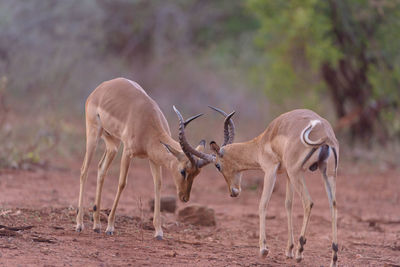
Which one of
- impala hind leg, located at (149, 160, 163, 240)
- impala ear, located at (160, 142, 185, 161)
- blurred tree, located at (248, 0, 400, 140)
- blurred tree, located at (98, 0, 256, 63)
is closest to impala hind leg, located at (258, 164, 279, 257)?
impala ear, located at (160, 142, 185, 161)

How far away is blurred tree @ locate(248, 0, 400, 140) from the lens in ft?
47.2

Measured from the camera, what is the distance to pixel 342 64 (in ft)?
50.1

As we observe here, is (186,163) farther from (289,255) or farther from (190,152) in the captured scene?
(289,255)

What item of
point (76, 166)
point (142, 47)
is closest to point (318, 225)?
point (76, 166)

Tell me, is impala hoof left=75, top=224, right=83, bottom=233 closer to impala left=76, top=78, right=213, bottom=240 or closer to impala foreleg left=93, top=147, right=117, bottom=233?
impala left=76, top=78, right=213, bottom=240

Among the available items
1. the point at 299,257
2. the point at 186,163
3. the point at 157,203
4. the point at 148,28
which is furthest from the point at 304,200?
the point at 148,28

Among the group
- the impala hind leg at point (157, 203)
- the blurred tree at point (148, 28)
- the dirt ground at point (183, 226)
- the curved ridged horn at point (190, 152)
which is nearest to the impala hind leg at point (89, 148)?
the dirt ground at point (183, 226)

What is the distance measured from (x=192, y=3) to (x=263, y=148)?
1663cm

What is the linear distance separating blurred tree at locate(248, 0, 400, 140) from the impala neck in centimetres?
761

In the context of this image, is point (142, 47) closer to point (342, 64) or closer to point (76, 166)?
point (342, 64)

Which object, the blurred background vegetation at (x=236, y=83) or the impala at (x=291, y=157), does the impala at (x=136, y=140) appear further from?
the blurred background vegetation at (x=236, y=83)

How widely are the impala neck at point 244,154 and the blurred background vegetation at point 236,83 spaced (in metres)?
5.26

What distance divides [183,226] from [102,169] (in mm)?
1333

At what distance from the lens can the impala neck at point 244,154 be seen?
6.77m
